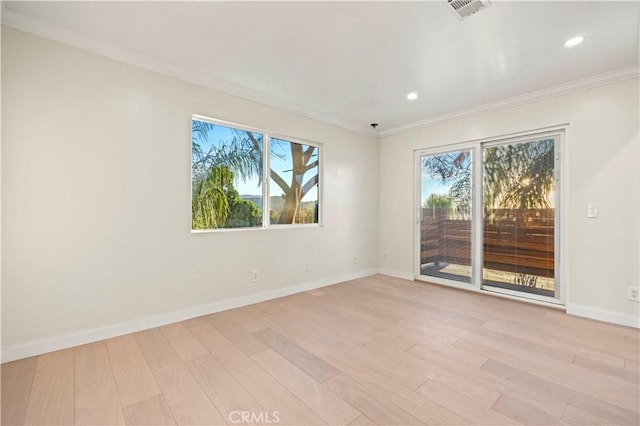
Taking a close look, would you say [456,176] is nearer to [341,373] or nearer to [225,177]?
[225,177]

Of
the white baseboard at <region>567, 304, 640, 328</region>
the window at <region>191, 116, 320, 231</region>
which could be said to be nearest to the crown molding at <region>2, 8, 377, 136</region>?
the window at <region>191, 116, 320, 231</region>

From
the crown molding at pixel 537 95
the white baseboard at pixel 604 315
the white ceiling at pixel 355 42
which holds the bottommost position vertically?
the white baseboard at pixel 604 315

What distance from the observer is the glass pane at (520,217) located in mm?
3434

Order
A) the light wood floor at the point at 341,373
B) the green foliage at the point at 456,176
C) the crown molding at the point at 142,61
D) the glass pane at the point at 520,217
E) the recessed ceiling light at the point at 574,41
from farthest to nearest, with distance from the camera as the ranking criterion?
the green foliage at the point at 456,176 → the glass pane at the point at 520,217 → the recessed ceiling light at the point at 574,41 → the crown molding at the point at 142,61 → the light wood floor at the point at 341,373

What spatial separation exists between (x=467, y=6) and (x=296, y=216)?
287 cm

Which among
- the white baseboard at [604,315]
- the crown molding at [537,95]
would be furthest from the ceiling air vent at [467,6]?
the white baseboard at [604,315]

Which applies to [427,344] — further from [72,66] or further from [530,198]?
[72,66]

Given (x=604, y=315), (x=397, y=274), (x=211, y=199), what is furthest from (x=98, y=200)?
(x=604, y=315)

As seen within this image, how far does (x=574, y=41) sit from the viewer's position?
7.76ft

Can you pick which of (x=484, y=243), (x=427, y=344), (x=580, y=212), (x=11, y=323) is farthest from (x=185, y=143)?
(x=580, y=212)

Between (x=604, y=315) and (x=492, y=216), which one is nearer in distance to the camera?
(x=604, y=315)

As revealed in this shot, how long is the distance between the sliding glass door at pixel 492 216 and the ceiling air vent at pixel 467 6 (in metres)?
2.18

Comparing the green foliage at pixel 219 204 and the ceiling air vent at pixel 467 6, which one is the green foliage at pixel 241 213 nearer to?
the green foliage at pixel 219 204

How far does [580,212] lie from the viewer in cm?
311
